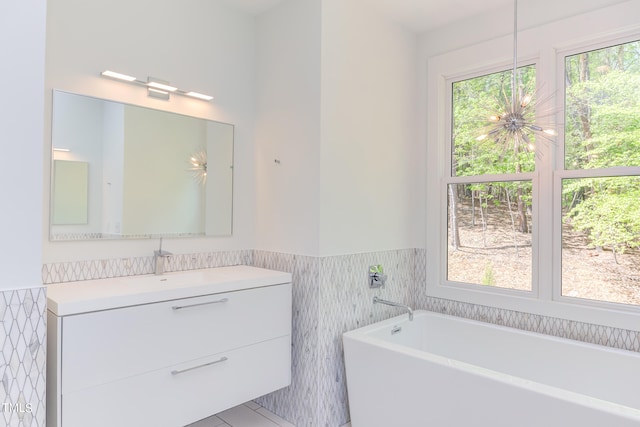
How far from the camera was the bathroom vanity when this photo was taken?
5.08 ft

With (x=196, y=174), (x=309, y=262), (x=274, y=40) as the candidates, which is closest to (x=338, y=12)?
(x=274, y=40)

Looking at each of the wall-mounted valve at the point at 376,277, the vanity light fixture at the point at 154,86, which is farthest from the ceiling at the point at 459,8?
the wall-mounted valve at the point at 376,277

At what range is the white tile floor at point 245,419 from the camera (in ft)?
7.95

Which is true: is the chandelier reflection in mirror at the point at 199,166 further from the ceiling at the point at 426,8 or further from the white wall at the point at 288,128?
the ceiling at the point at 426,8

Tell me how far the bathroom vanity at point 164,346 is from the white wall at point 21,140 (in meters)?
0.24

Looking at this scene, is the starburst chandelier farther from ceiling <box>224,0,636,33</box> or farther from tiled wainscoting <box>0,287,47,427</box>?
tiled wainscoting <box>0,287,47,427</box>

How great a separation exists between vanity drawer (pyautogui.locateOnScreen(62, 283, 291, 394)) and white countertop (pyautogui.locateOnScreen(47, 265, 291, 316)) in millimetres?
31

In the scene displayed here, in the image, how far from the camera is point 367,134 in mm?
2643

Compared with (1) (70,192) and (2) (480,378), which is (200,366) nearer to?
(1) (70,192)

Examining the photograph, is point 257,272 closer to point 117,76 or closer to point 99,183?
point 99,183

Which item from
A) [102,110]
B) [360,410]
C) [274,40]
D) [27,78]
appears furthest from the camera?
[274,40]

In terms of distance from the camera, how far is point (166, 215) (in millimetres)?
2373

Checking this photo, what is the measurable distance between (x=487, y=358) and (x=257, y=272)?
159cm

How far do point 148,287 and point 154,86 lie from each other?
3.85ft
